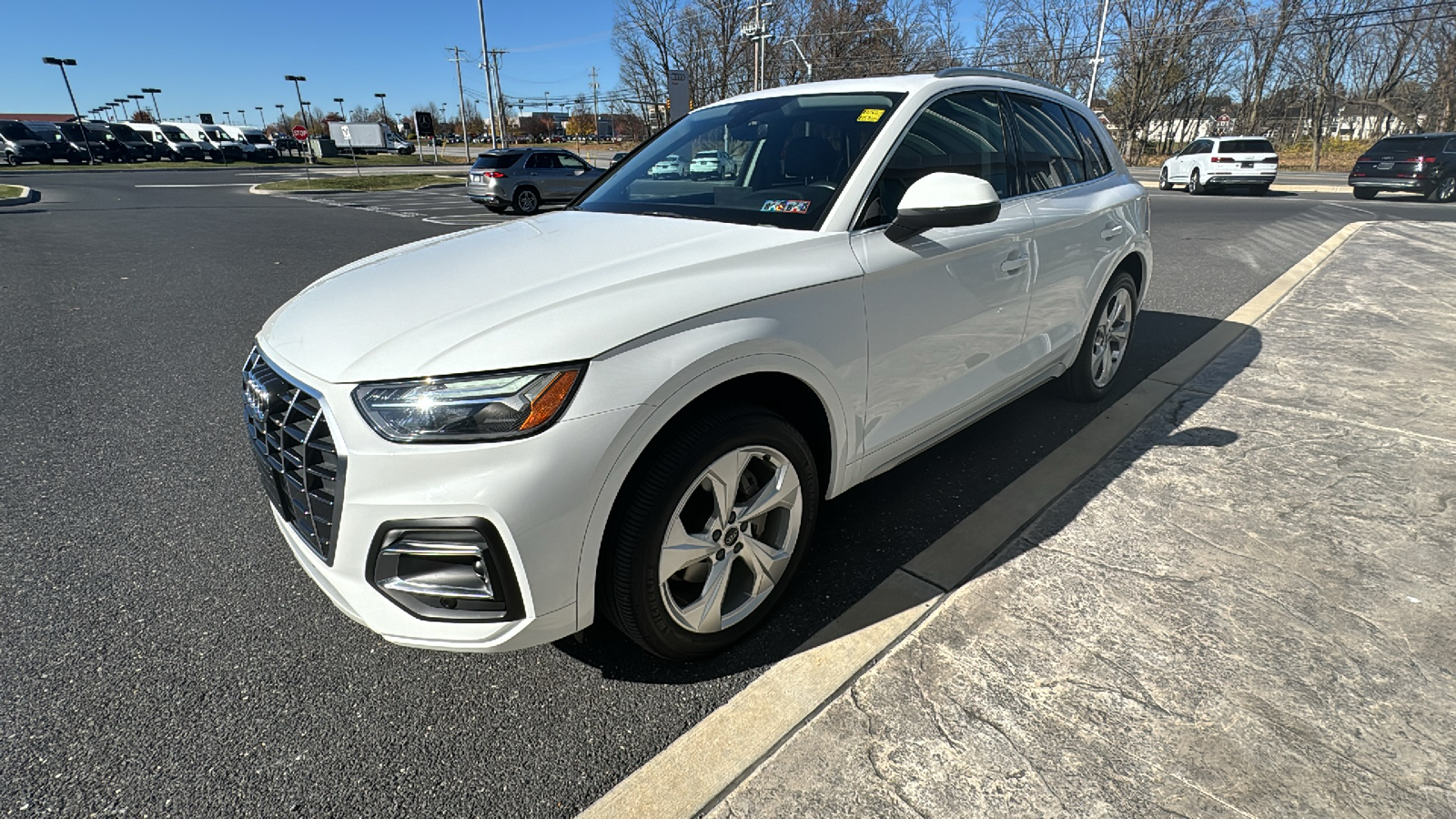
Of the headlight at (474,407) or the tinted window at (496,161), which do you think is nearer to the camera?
the headlight at (474,407)

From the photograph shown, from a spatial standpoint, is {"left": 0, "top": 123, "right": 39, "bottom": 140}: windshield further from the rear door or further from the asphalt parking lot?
the rear door

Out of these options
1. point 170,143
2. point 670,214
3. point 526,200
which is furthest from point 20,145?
point 670,214

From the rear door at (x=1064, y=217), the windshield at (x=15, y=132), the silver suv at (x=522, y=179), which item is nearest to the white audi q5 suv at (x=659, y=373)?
the rear door at (x=1064, y=217)

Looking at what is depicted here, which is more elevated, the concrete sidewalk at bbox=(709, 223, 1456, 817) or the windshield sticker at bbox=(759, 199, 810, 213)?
the windshield sticker at bbox=(759, 199, 810, 213)

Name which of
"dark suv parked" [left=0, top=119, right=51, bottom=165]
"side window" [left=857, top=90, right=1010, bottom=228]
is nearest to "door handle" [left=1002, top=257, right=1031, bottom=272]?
"side window" [left=857, top=90, right=1010, bottom=228]

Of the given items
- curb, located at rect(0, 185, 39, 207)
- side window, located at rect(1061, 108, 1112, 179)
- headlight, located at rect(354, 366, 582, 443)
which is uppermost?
side window, located at rect(1061, 108, 1112, 179)

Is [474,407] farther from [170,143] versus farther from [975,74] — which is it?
[170,143]

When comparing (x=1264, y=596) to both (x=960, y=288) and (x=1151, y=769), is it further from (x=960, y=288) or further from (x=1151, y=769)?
(x=960, y=288)

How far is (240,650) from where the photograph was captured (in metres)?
2.25

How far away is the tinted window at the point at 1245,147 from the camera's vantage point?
Result: 70.7 feet

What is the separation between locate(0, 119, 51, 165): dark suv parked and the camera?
1487 inches

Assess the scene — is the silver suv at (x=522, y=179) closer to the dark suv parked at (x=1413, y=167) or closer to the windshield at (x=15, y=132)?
the dark suv parked at (x=1413, y=167)

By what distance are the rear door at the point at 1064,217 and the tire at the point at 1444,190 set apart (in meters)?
22.0

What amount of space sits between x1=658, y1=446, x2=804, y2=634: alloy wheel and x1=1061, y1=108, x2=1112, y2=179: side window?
9.35ft
